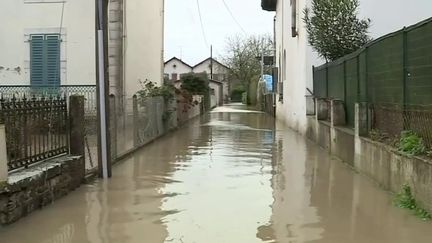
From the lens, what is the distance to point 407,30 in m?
9.19

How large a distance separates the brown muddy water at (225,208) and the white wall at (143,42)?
928 centimetres

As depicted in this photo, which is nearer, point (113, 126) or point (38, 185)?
point (38, 185)

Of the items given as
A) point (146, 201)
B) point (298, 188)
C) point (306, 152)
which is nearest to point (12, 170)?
point (146, 201)

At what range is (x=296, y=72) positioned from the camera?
2253 cm

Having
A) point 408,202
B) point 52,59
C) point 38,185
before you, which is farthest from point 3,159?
point 52,59

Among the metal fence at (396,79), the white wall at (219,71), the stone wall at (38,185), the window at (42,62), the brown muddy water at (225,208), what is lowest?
the brown muddy water at (225,208)

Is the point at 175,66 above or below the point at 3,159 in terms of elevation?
above

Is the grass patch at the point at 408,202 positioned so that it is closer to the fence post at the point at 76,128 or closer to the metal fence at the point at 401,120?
the metal fence at the point at 401,120

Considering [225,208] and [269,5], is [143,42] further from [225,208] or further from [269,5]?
[225,208]

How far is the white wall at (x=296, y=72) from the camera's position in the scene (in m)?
19.7

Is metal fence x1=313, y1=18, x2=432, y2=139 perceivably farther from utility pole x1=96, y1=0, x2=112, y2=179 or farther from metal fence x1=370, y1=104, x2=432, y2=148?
utility pole x1=96, y1=0, x2=112, y2=179

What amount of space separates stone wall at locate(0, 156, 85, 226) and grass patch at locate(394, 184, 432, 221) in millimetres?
4838

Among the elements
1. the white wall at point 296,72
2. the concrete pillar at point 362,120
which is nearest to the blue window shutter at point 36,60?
the white wall at point 296,72

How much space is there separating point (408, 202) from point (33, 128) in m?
5.28
